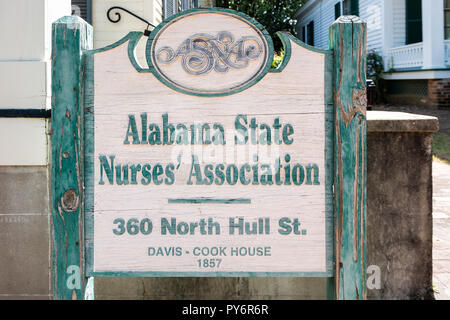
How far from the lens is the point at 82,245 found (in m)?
2.29

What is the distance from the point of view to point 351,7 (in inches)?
719

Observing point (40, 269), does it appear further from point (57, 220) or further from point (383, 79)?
point (383, 79)

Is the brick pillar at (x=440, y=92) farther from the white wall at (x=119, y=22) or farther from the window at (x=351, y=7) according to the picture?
the white wall at (x=119, y=22)

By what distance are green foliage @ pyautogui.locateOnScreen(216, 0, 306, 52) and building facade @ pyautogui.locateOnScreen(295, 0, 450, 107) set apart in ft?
13.2

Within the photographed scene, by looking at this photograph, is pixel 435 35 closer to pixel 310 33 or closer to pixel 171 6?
pixel 171 6

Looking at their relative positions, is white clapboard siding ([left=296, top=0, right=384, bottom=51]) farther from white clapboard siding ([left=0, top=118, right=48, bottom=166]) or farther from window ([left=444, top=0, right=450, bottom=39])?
white clapboard siding ([left=0, top=118, right=48, bottom=166])

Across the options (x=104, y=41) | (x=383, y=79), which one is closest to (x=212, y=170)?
(x=104, y=41)

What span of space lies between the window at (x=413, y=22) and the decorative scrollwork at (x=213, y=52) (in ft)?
45.2

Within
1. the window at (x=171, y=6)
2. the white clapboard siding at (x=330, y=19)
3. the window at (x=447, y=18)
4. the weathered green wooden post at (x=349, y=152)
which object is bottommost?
the weathered green wooden post at (x=349, y=152)

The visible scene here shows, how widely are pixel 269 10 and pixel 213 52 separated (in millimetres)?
20480

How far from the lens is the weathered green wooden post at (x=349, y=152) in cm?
225

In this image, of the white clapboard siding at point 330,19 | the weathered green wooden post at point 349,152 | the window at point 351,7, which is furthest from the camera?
the window at point 351,7

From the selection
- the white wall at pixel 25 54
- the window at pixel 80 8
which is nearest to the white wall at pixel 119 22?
the window at pixel 80 8

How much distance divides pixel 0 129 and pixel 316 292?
84.3 inches
